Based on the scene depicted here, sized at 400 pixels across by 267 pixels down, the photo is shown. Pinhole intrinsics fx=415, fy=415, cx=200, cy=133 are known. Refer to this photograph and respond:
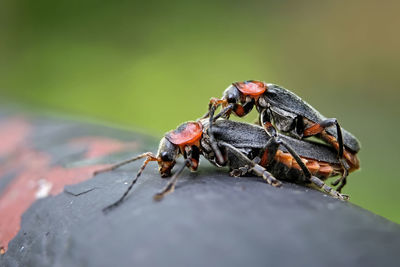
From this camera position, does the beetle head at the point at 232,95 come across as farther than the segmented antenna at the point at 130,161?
Yes

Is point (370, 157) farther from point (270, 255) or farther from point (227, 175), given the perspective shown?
point (270, 255)

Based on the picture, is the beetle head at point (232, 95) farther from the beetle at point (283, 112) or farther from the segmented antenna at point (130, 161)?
the segmented antenna at point (130, 161)

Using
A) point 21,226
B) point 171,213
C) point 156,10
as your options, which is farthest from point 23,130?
point 156,10

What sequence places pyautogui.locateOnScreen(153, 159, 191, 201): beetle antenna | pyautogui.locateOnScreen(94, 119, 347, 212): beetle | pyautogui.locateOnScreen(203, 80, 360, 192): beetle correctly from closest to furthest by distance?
pyautogui.locateOnScreen(153, 159, 191, 201): beetle antenna → pyautogui.locateOnScreen(94, 119, 347, 212): beetle → pyautogui.locateOnScreen(203, 80, 360, 192): beetle

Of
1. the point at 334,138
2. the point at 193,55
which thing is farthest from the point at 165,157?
the point at 193,55

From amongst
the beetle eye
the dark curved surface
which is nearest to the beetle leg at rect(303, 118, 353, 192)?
the dark curved surface

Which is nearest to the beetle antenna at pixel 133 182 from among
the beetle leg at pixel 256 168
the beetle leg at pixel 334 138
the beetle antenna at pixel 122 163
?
the beetle antenna at pixel 122 163

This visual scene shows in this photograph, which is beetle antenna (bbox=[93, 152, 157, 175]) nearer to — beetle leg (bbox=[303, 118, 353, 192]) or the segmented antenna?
the segmented antenna
